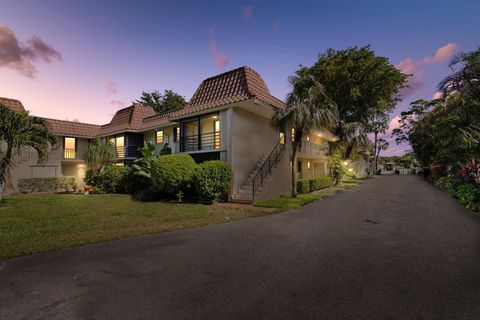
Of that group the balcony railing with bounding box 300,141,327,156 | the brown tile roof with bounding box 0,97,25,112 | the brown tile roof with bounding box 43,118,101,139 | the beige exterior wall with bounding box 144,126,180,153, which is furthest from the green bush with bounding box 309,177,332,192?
the brown tile roof with bounding box 0,97,25,112

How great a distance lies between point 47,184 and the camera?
20562 millimetres

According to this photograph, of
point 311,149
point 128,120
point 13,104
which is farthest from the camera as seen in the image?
point 128,120

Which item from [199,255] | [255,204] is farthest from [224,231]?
[255,204]

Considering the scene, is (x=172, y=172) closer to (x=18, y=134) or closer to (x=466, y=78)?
(x=18, y=134)

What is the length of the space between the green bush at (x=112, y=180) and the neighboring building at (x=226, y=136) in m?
4.07

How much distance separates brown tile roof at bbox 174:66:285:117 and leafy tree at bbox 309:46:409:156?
1450 centimetres

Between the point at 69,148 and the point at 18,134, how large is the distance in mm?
15810

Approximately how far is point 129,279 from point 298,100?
40.7 feet

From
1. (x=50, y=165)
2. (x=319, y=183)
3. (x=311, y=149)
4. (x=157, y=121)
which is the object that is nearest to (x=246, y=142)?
(x=319, y=183)

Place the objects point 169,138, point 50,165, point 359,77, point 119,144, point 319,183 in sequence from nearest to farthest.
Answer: point 319,183 → point 169,138 → point 50,165 → point 119,144 → point 359,77

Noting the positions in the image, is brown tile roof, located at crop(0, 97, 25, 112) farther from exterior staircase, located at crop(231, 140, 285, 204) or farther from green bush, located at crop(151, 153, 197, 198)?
exterior staircase, located at crop(231, 140, 285, 204)

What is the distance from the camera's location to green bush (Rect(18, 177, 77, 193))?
19.3m

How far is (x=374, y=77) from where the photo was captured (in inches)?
1026

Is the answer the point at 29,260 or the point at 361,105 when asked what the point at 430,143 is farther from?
the point at 29,260
